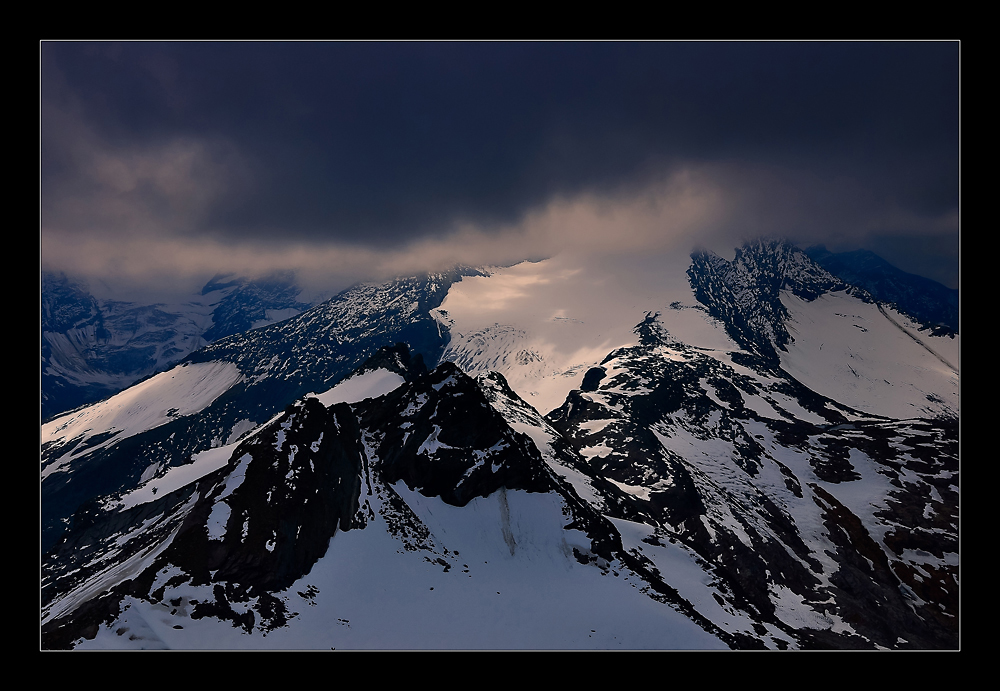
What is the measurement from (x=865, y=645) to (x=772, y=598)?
2125cm

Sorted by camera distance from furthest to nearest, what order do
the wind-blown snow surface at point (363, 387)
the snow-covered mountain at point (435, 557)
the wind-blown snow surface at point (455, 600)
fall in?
the wind-blown snow surface at point (363, 387) < the snow-covered mountain at point (435, 557) < the wind-blown snow surface at point (455, 600)

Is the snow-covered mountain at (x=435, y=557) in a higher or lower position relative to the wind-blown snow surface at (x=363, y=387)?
lower

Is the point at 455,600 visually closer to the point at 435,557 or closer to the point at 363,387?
the point at 435,557

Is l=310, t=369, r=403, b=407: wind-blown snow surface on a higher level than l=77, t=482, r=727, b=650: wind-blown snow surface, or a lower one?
higher

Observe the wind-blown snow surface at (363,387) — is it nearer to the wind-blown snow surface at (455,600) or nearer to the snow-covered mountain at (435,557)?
the snow-covered mountain at (435,557)

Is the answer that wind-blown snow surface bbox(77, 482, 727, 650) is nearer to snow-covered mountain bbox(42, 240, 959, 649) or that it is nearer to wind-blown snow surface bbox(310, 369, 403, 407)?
snow-covered mountain bbox(42, 240, 959, 649)

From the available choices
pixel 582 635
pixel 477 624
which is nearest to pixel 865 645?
pixel 582 635

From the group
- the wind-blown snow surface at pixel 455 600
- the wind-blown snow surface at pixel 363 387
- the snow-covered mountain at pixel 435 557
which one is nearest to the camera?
the wind-blown snow surface at pixel 455 600

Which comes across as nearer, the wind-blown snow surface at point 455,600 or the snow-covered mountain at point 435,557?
the wind-blown snow surface at point 455,600

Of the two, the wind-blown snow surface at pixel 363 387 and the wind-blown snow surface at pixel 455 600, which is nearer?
the wind-blown snow surface at pixel 455 600

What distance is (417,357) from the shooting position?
181625 millimetres

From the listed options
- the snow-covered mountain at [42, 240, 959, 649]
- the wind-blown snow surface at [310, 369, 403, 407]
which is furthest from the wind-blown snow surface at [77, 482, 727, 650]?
the wind-blown snow surface at [310, 369, 403, 407]

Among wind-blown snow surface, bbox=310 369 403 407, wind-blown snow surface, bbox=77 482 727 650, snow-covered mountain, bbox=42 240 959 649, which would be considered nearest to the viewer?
wind-blown snow surface, bbox=77 482 727 650

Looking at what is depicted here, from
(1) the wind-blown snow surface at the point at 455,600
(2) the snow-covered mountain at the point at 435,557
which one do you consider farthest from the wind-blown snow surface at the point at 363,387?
(1) the wind-blown snow surface at the point at 455,600
